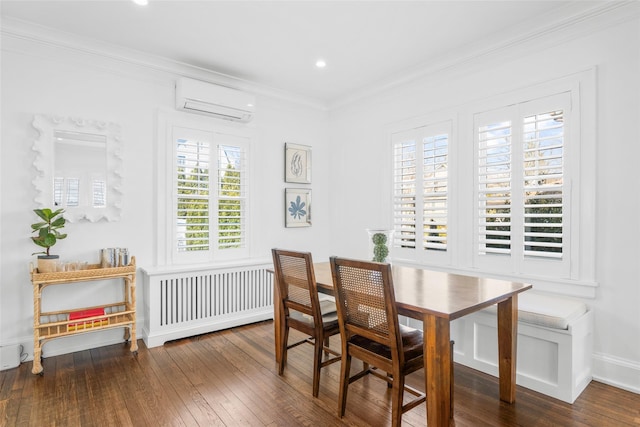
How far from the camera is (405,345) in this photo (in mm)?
1999

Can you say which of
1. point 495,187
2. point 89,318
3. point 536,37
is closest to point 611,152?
point 495,187

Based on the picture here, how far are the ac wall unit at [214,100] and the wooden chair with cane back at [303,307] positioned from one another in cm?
195

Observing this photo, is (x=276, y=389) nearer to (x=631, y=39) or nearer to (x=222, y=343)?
(x=222, y=343)

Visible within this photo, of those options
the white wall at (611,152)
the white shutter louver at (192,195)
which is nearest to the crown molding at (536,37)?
the white wall at (611,152)

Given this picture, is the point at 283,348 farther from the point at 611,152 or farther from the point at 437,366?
the point at 611,152

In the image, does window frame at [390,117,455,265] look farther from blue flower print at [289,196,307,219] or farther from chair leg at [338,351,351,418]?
chair leg at [338,351,351,418]

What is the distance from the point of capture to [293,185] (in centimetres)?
461

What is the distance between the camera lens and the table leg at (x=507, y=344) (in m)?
2.23

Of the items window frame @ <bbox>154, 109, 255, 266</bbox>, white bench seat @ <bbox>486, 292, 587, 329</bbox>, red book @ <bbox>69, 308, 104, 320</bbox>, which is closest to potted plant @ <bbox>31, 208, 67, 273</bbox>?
red book @ <bbox>69, 308, 104, 320</bbox>

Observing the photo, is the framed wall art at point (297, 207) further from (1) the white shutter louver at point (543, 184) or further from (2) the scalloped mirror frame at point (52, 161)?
(1) the white shutter louver at point (543, 184)

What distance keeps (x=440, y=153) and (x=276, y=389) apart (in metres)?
2.63

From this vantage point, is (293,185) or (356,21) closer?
(356,21)

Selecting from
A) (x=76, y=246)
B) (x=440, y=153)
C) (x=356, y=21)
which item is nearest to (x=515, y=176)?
(x=440, y=153)

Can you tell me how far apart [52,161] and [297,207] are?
2564mm
